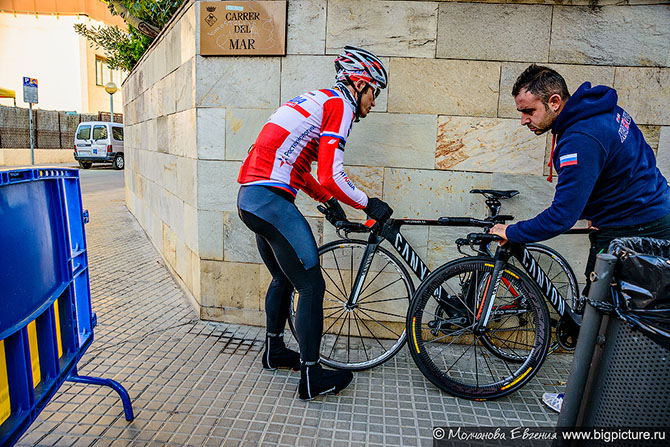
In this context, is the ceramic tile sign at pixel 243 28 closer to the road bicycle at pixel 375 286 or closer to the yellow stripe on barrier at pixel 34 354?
the road bicycle at pixel 375 286

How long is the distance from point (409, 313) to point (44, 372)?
208 centimetres

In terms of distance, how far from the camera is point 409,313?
10.2 feet

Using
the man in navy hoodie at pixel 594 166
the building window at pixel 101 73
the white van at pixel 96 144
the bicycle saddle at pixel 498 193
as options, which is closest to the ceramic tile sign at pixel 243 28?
the bicycle saddle at pixel 498 193

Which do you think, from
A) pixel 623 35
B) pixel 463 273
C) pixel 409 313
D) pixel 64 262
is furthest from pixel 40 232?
pixel 623 35

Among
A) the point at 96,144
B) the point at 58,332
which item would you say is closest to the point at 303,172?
the point at 58,332

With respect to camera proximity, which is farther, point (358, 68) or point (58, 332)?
point (358, 68)

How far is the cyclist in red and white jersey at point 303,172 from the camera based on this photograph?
110 inches

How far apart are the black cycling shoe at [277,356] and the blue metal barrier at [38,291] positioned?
1.14 metres

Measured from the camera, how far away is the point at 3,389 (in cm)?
182

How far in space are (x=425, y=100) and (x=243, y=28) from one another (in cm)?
161

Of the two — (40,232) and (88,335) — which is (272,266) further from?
(40,232)

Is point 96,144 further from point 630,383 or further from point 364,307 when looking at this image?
point 630,383

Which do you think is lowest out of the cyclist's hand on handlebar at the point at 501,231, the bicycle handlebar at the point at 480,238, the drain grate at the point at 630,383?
the drain grate at the point at 630,383

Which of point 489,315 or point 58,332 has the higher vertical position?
point 58,332
